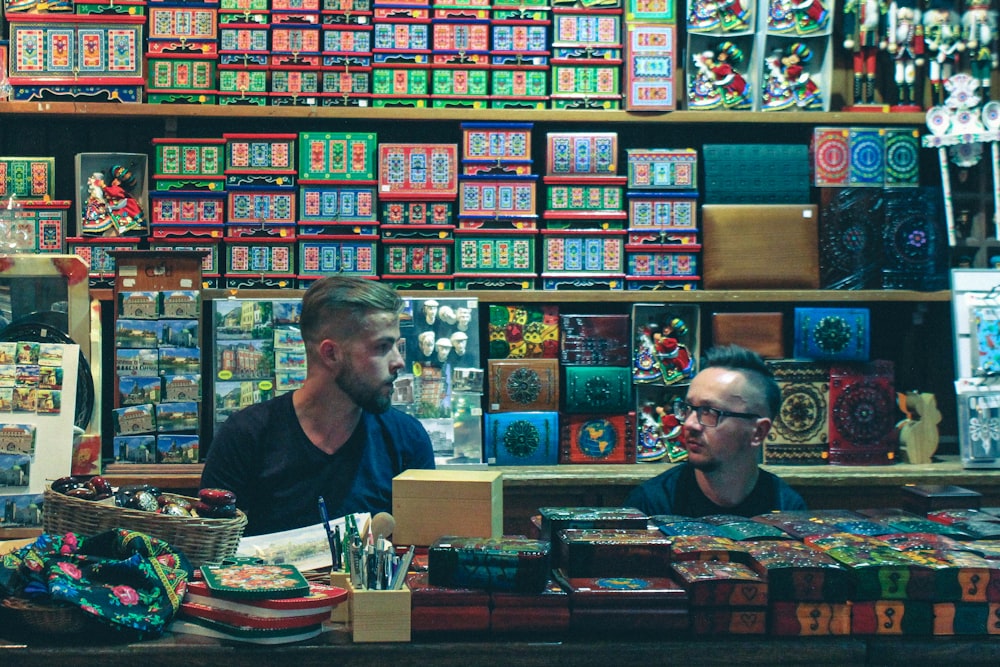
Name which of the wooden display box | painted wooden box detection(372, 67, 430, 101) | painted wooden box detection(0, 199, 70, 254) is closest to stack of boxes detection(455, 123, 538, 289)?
painted wooden box detection(372, 67, 430, 101)

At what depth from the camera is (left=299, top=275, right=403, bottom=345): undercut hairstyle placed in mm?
2633

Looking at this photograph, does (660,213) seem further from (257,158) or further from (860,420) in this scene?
(257,158)

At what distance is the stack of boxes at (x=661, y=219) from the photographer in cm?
379

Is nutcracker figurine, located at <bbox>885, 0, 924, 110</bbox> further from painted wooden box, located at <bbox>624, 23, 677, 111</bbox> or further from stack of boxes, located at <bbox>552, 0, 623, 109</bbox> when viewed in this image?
stack of boxes, located at <bbox>552, 0, 623, 109</bbox>

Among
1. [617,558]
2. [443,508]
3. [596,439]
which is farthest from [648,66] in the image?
[617,558]

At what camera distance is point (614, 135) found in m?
3.79

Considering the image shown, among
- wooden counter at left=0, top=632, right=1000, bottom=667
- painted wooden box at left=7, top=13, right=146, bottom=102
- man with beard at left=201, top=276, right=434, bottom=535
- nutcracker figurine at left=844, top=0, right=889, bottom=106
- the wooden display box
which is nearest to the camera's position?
wooden counter at left=0, top=632, right=1000, bottom=667

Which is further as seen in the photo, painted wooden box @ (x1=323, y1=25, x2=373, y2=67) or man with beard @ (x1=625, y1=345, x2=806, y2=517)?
painted wooden box @ (x1=323, y1=25, x2=373, y2=67)

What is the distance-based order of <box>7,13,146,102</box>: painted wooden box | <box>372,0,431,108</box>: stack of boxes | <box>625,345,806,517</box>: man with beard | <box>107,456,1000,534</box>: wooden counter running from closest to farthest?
<box>625,345,806,517</box>: man with beard → <box>107,456,1000,534</box>: wooden counter → <box>7,13,146,102</box>: painted wooden box → <box>372,0,431,108</box>: stack of boxes

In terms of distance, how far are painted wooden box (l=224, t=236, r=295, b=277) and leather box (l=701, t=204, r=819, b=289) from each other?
1539 mm

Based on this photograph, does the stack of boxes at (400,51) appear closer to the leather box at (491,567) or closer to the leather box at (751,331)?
the leather box at (751,331)

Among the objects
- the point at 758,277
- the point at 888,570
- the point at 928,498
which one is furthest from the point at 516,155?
the point at 888,570

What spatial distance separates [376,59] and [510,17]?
517 millimetres

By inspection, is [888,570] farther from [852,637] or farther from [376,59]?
[376,59]
